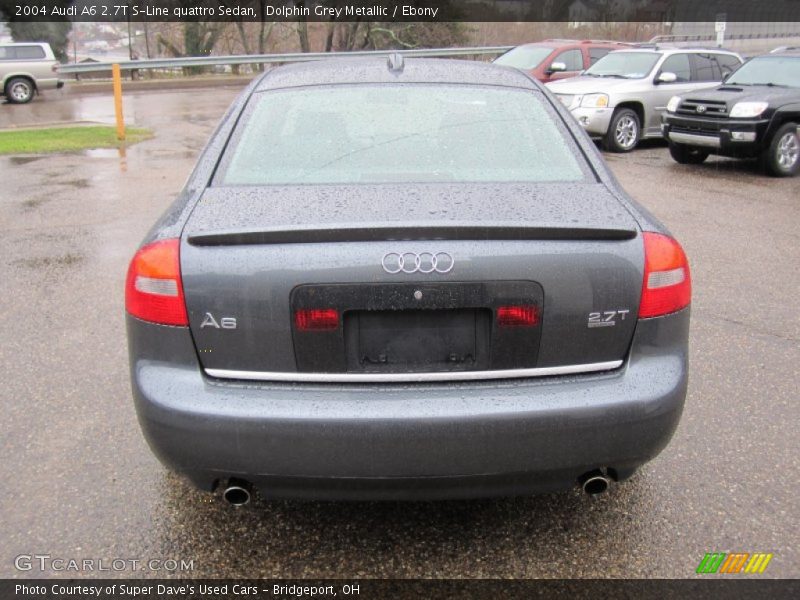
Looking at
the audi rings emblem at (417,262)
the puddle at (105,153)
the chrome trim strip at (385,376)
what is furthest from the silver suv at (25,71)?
the audi rings emblem at (417,262)

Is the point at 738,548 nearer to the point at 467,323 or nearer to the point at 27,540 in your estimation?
the point at 467,323

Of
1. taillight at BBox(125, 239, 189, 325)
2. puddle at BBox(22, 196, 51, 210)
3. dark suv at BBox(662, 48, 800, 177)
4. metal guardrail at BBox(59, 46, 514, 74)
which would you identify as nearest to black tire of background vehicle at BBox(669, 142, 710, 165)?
dark suv at BBox(662, 48, 800, 177)

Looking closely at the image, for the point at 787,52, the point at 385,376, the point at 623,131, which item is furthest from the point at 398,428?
the point at 787,52

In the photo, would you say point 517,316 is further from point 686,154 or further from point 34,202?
point 686,154

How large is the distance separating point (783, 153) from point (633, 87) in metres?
2.96

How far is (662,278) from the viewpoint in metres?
2.45

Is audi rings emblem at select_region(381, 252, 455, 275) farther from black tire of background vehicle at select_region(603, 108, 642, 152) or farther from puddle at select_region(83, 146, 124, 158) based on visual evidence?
black tire of background vehicle at select_region(603, 108, 642, 152)

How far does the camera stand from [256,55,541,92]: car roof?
3410 mm

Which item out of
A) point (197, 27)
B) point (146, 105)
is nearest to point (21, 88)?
point (146, 105)

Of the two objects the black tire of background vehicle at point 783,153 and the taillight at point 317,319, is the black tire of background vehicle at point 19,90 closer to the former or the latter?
the black tire of background vehicle at point 783,153

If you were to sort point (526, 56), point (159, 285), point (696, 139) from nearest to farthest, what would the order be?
point (159, 285) → point (696, 139) → point (526, 56)

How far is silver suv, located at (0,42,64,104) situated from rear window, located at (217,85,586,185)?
21.7 metres

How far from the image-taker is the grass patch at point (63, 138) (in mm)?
12828

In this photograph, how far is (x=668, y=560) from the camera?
2.65m
